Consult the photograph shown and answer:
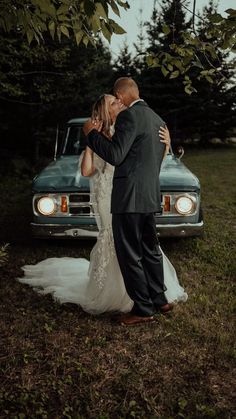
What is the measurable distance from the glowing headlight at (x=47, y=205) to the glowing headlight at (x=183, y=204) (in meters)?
1.40

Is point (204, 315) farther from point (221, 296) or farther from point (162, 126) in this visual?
point (162, 126)

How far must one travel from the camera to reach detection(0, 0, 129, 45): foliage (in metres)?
2.45

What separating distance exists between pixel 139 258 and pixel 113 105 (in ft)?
4.18

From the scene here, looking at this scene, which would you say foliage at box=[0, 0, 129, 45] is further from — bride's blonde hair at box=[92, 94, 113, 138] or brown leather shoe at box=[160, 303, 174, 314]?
brown leather shoe at box=[160, 303, 174, 314]

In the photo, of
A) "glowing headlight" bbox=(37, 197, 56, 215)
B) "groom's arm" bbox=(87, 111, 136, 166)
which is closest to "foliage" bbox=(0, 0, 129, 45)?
"groom's arm" bbox=(87, 111, 136, 166)

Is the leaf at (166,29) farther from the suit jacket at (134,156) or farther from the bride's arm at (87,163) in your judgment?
the bride's arm at (87,163)

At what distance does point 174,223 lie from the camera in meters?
5.15

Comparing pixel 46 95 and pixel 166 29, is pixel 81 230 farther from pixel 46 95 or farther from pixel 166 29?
pixel 46 95

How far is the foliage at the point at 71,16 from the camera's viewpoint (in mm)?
2453

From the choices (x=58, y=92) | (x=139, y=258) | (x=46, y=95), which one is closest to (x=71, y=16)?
(x=139, y=258)

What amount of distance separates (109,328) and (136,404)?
3.41ft

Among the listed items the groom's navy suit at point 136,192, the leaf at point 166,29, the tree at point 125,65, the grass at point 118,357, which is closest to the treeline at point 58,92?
the tree at point 125,65

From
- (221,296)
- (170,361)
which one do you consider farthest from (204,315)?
(170,361)

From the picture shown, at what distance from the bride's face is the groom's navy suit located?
0.23m
